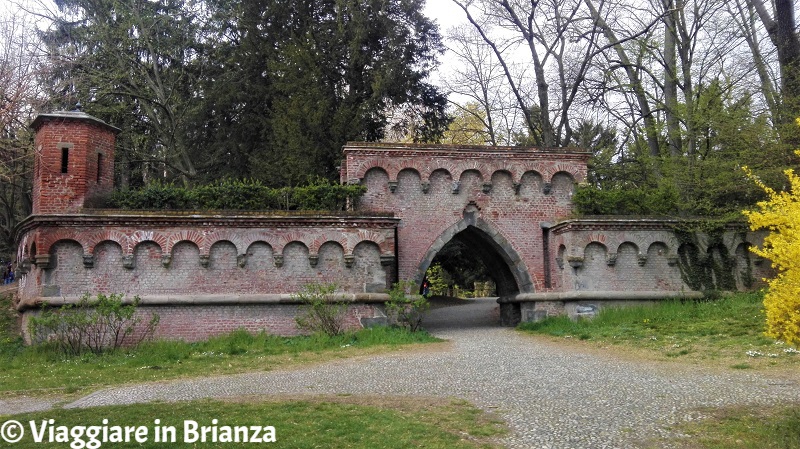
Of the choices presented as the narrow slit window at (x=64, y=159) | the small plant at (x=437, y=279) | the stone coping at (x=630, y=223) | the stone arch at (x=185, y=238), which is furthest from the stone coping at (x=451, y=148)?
the small plant at (x=437, y=279)

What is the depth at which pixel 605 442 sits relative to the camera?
5957 millimetres

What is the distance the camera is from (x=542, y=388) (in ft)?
28.3

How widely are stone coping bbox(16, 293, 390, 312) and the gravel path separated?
3241 mm

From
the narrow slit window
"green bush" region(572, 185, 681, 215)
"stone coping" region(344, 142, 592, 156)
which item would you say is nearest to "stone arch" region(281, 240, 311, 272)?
"stone coping" region(344, 142, 592, 156)

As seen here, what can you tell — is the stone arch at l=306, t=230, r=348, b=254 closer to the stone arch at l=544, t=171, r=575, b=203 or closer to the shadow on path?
the shadow on path

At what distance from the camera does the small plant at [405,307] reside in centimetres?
1522

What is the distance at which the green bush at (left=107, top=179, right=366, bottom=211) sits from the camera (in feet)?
50.0

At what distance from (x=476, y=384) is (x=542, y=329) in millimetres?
7753

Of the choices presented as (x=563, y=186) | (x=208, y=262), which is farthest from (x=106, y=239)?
(x=563, y=186)

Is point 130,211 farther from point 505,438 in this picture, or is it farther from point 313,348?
point 505,438

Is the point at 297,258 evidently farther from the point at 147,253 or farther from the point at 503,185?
the point at 503,185

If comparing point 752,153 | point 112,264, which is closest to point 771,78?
point 752,153

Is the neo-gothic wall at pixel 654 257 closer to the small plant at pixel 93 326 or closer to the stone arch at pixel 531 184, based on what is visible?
the stone arch at pixel 531 184

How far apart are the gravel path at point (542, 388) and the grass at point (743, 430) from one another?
0.27 metres
